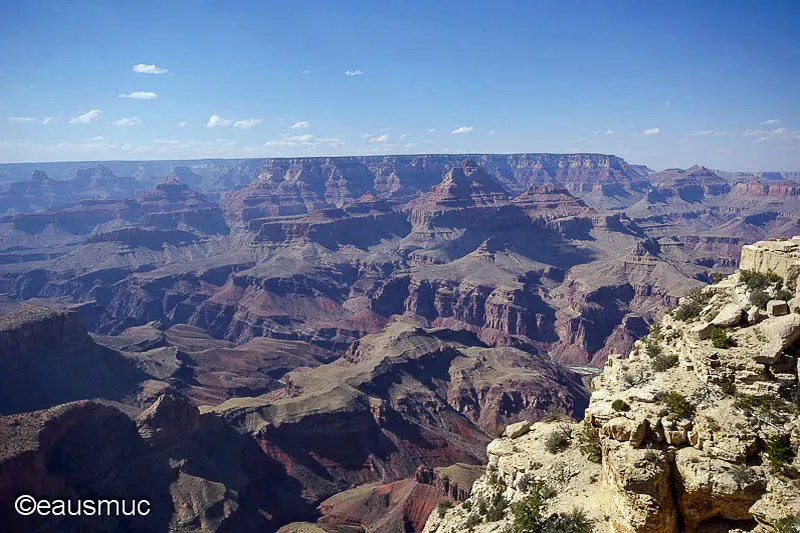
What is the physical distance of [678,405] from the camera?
16188mm

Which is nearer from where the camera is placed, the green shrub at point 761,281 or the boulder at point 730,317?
the boulder at point 730,317

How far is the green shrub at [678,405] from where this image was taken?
52.5 ft

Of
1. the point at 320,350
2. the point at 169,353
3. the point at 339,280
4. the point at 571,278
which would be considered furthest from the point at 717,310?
the point at 339,280

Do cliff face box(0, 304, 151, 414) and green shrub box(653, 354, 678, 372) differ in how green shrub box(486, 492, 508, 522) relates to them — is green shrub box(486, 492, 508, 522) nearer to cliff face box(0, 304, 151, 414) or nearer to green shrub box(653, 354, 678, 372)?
green shrub box(653, 354, 678, 372)

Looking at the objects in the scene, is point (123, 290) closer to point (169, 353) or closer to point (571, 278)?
point (169, 353)

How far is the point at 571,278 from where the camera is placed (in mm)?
178500

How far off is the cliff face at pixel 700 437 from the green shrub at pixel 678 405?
4 cm

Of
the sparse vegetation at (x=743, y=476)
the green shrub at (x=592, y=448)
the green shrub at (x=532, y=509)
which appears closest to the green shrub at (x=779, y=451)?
the sparse vegetation at (x=743, y=476)

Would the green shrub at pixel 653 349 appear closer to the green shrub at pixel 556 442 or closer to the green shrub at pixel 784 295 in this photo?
the green shrub at pixel 784 295

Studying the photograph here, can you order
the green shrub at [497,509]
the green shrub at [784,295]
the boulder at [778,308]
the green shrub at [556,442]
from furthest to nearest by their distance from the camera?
the green shrub at [556,442]
the green shrub at [497,509]
the green shrub at [784,295]
the boulder at [778,308]

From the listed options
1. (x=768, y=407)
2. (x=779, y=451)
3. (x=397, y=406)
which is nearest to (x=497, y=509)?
(x=779, y=451)

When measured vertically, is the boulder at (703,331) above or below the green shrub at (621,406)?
above

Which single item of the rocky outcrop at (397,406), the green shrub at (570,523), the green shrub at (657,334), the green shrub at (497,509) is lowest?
the rocky outcrop at (397,406)

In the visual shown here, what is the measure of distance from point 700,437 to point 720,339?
439cm
